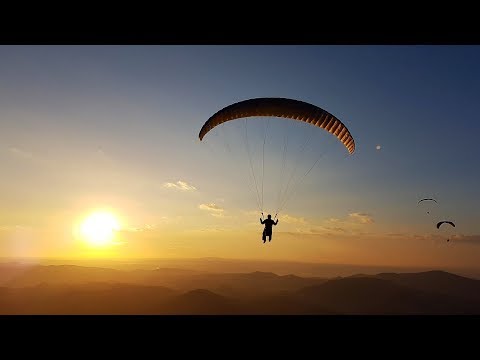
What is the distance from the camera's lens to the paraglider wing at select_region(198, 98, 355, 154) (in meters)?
15.1

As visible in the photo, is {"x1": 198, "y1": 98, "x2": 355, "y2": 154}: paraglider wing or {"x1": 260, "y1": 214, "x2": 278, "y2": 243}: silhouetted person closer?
{"x1": 198, "y1": 98, "x2": 355, "y2": 154}: paraglider wing

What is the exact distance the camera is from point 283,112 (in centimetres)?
1517

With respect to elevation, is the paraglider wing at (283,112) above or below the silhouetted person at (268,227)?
above

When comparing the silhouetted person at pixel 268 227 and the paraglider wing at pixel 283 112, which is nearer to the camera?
the paraglider wing at pixel 283 112

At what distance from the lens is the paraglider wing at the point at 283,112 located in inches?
595

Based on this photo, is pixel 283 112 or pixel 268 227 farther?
pixel 268 227

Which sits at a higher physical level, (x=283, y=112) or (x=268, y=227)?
(x=283, y=112)
